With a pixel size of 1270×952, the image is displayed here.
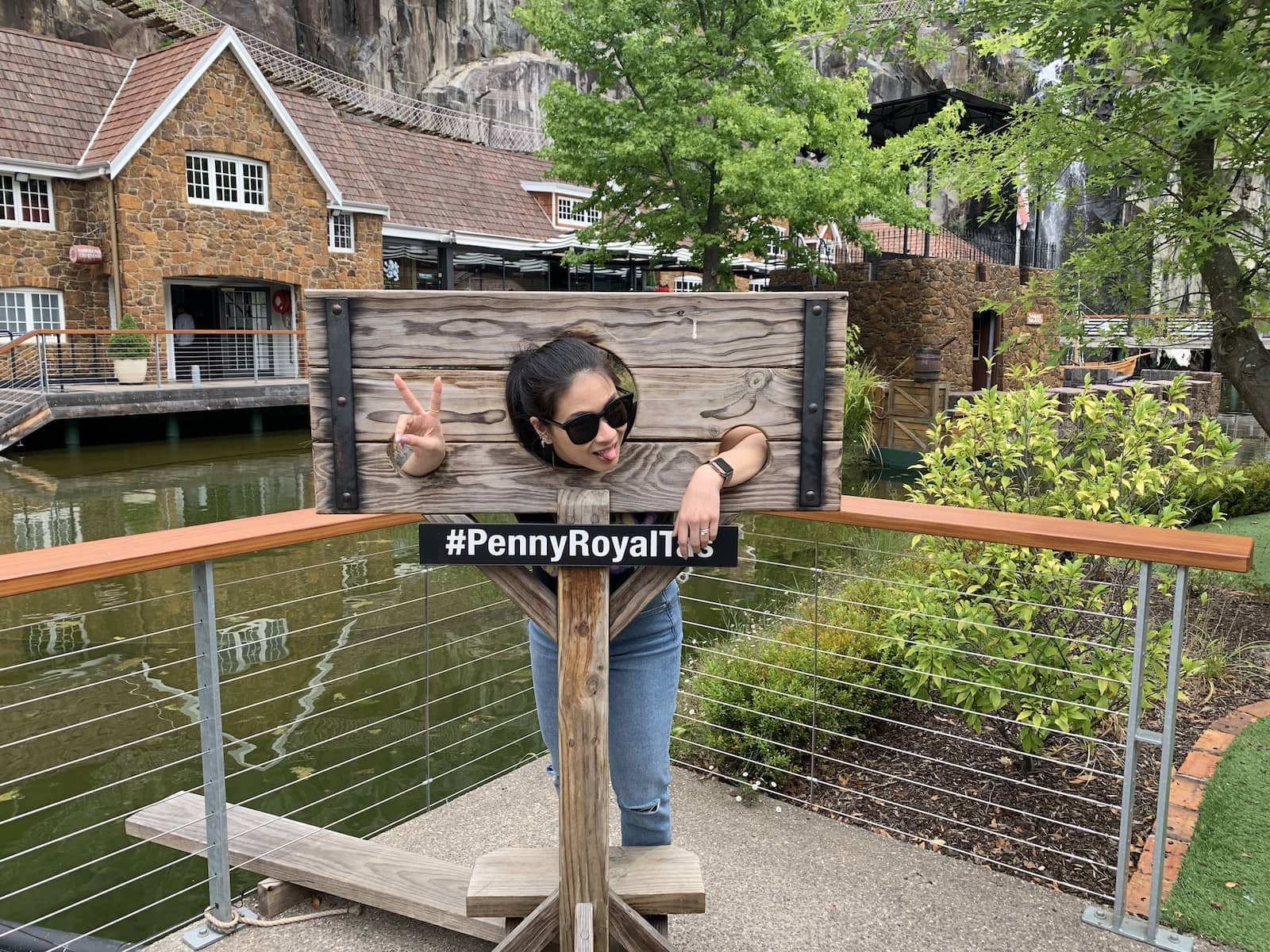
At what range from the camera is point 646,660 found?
7.09 feet

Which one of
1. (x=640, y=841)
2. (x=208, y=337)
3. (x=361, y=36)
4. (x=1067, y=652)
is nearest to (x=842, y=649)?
(x=1067, y=652)

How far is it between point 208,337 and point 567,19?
10.9m

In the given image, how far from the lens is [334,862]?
278 cm

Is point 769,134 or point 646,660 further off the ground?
point 769,134

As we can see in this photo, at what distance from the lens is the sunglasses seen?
189cm

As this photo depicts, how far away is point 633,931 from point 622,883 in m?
0.11

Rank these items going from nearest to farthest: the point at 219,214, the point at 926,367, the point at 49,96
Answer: the point at 926,367 < the point at 49,96 < the point at 219,214

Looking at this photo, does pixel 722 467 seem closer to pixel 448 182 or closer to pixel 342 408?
pixel 342 408

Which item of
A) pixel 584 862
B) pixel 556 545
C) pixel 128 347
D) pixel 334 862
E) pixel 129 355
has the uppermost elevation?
pixel 128 347

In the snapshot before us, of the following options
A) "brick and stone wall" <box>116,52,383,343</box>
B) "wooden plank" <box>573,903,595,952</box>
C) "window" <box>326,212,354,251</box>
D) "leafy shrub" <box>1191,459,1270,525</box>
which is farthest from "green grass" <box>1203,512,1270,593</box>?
"window" <box>326,212,354,251</box>

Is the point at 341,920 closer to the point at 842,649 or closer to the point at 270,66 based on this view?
the point at 842,649

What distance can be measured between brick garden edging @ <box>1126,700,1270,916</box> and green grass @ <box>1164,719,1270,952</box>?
0.03 metres

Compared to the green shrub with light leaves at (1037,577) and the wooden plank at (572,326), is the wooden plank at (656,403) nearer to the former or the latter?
the wooden plank at (572,326)

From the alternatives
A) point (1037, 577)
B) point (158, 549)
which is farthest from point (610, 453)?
point (1037, 577)
